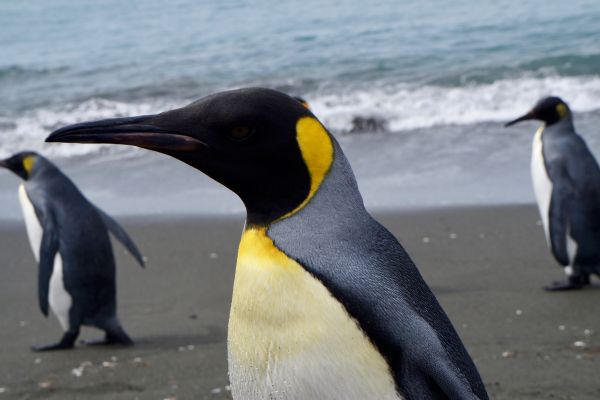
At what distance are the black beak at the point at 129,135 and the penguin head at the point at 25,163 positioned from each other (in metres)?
3.71

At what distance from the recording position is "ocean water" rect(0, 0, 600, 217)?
9.27 m

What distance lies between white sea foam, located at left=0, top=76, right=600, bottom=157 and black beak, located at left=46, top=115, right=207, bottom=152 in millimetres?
9610

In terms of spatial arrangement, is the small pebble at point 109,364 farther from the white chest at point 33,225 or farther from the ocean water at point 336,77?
the ocean water at point 336,77

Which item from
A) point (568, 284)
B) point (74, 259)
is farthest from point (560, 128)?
point (74, 259)

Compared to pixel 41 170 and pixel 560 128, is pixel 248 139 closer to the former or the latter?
pixel 41 170

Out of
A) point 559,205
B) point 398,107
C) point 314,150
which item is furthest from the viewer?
point 398,107

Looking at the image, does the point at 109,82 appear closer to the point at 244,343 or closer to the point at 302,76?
the point at 302,76

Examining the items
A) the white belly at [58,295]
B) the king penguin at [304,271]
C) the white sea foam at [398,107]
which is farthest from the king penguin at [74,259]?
the white sea foam at [398,107]

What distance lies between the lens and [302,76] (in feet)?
55.0

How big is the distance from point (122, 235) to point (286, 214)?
349cm

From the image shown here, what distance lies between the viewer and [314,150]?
2.06 meters

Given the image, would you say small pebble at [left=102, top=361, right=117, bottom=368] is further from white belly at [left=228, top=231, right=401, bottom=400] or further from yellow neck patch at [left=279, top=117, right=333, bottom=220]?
yellow neck patch at [left=279, top=117, right=333, bottom=220]

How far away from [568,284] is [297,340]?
154 inches

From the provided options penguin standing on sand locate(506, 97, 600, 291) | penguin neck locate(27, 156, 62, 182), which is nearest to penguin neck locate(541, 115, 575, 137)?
penguin standing on sand locate(506, 97, 600, 291)
